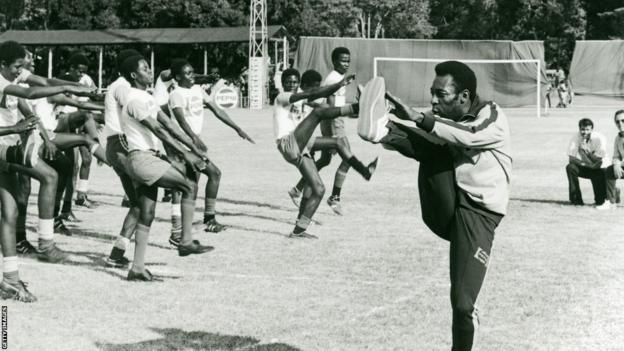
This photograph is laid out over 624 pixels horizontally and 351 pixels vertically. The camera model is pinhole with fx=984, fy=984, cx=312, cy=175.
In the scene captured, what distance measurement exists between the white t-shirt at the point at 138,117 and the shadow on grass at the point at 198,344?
100 inches

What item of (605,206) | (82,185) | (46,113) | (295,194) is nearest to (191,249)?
(46,113)

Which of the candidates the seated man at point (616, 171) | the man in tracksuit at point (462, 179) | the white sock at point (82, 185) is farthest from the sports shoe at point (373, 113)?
the seated man at point (616, 171)

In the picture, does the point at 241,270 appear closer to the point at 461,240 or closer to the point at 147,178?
the point at 147,178

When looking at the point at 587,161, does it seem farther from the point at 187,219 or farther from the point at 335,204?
the point at 187,219

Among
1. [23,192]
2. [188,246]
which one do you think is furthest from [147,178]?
[23,192]

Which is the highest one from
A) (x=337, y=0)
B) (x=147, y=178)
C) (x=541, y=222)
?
(x=337, y=0)

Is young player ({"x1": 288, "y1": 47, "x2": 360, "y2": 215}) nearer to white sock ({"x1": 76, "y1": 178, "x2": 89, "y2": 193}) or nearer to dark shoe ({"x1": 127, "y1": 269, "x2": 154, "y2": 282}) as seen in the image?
white sock ({"x1": 76, "y1": 178, "x2": 89, "y2": 193})

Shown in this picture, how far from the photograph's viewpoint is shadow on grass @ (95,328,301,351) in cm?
671

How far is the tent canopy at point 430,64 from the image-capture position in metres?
46.2

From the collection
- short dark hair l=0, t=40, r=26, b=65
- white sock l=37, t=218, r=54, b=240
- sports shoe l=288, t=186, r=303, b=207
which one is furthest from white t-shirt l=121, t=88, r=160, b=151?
sports shoe l=288, t=186, r=303, b=207

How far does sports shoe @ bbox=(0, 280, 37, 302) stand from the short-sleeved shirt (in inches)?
386

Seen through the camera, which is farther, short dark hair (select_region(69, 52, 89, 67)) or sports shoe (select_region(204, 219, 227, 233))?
short dark hair (select_region(69, 52, 89, 67))

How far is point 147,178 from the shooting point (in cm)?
900

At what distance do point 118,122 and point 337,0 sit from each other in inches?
2735
